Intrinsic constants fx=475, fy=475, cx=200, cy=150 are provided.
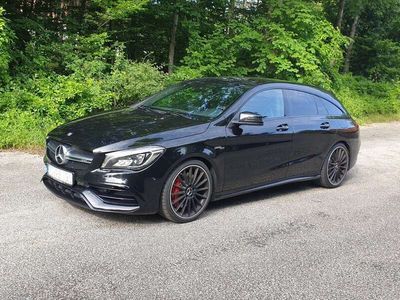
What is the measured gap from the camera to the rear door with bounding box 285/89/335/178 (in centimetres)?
637

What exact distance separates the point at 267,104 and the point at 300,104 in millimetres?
753

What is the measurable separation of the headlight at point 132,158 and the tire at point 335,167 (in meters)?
3.21

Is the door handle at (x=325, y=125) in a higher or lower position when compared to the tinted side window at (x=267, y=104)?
lower

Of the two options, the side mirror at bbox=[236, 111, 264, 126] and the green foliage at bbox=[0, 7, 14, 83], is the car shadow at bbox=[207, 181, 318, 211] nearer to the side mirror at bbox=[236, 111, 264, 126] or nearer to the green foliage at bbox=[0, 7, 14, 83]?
the side mirror at bbox=[236, 111, 264, 126]

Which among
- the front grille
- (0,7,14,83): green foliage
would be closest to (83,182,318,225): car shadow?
the front grille

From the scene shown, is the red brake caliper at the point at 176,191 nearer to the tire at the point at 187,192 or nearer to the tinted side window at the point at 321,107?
the tire at the point at 187,192

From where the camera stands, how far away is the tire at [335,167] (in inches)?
277

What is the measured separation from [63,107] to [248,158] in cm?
501

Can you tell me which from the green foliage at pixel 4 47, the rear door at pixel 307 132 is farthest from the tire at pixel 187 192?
the green foliage at pixel 4 47

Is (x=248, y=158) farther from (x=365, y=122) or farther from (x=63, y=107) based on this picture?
(x=365, y=122)

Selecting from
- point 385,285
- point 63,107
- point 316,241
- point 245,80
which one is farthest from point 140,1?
point 385,285

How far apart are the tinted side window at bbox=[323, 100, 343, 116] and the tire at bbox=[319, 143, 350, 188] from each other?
1.58 feet

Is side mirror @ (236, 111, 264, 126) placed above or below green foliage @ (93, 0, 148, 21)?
below

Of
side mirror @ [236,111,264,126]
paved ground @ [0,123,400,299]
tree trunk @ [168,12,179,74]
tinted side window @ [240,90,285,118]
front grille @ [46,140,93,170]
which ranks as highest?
tree trunk @ [168,12,179,74]
